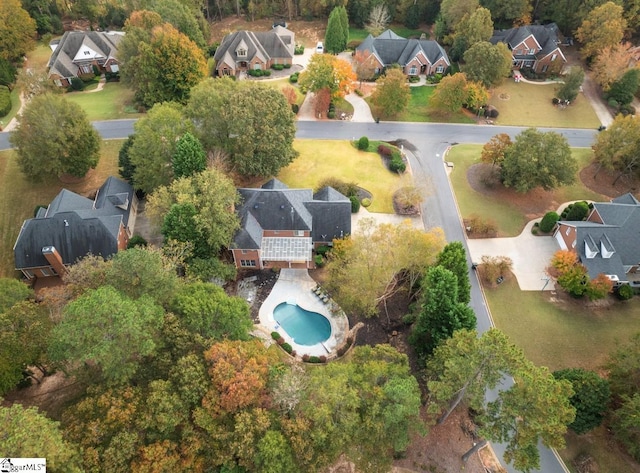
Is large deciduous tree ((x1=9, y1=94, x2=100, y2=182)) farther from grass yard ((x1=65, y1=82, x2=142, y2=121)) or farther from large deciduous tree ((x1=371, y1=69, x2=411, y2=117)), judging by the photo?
large deciduous tree ((x1=371, y1=69, x2=411, y2=117))

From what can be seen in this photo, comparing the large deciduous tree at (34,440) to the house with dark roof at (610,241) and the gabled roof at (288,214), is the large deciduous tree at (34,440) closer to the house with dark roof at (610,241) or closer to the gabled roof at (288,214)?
the gabled roof at (288,214)

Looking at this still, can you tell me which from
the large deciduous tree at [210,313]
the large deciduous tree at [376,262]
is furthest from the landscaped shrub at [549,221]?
the large deciduous tree at [210,313]

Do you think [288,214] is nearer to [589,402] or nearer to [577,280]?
[577,280]

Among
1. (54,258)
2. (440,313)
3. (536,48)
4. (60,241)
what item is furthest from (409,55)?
(54,258)

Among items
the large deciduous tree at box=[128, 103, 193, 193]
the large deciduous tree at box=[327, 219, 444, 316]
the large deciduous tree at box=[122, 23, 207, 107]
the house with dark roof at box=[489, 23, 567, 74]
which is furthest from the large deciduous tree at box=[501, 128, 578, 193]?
the large deciduous tree at box=[122, 23, 207, 107]

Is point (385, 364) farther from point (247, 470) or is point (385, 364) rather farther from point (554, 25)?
point (554, 25)
